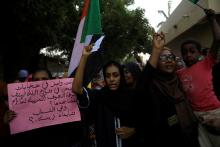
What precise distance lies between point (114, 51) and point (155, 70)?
27.2 metres

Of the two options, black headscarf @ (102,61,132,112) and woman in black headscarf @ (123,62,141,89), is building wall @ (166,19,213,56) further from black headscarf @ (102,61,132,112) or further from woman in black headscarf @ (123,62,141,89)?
black headscarf @ (102,61,132,112)

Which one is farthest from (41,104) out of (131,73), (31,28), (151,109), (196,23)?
(196,23)

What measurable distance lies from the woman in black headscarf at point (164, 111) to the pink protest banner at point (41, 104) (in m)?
0.73

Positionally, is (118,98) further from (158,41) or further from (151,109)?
(158,41)

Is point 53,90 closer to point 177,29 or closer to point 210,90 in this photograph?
point 210,90

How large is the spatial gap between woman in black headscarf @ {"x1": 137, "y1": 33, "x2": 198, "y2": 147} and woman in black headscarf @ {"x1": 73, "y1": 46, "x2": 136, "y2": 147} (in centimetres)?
13

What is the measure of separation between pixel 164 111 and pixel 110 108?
0.45 m

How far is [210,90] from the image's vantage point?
3.50m

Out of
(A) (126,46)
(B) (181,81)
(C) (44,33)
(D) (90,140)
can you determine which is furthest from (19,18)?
(A) (126,46)

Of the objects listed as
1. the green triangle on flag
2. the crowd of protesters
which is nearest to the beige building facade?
the green triangle on flag

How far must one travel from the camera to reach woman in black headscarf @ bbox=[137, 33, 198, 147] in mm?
3373

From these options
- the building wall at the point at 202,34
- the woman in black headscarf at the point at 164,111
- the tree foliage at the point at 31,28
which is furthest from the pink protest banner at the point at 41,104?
the building wall at the point at 202,34

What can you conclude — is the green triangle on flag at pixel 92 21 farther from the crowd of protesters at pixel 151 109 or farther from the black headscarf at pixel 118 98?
the black headscarf at pixel 118 98

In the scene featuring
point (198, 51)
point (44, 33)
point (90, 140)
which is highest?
point (44, 33)
